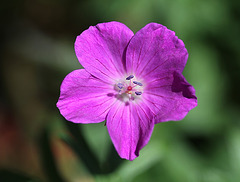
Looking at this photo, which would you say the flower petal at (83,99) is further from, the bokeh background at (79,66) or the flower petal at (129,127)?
the bokeh background at (79,66)

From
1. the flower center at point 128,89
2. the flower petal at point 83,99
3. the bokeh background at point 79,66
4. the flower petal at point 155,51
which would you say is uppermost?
the flower petal at point 155,51

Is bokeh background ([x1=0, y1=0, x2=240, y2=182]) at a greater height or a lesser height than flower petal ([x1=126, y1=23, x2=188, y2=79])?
lesser

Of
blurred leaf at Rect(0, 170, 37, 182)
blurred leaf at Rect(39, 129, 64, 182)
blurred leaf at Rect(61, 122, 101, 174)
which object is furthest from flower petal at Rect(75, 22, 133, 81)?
blurred leaf at Rect(0, 170, 37, 182)

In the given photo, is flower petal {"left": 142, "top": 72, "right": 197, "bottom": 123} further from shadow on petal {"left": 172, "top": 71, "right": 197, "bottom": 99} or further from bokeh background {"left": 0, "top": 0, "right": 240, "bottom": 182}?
bokeh background {"left": 0, "top": 0, "right": 240, "bottom": 182}

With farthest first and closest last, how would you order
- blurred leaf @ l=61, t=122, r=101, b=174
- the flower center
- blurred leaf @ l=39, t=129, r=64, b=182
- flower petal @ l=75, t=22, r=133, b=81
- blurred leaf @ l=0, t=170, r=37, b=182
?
blurred leaf @ l=39, t=129, r=64, b=182, blurred leaf @ l=0, t=170, r=37, b=182, blurred leaf @ l=61, t=122, r=101, b=174, the flower center, flower petal @ l=75, t=22, r=133, b=81

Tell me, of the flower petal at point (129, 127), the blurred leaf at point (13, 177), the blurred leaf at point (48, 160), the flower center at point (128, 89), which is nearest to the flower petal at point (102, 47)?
the flower center at point (128, 89)

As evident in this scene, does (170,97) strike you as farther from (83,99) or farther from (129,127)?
(83,99)

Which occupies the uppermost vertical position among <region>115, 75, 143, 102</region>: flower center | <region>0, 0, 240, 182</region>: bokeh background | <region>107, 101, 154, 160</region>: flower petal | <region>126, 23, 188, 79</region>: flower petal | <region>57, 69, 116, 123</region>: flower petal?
<region>126, 23, 188, 79</region>: flower petal
